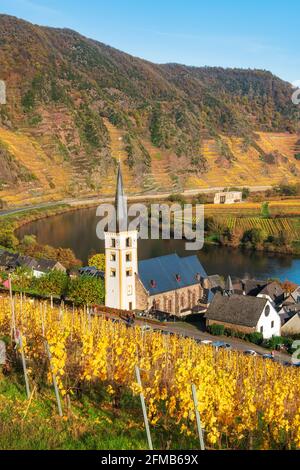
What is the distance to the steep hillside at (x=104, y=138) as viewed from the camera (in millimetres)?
118875

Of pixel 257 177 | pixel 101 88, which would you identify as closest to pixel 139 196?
pixel 257 177

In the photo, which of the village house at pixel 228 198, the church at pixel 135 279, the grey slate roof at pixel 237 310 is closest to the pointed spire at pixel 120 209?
the church at pixel 135 279

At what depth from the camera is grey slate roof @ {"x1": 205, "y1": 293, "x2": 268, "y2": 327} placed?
28.2 metres

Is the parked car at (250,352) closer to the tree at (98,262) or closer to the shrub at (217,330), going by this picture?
the shrub at (217,330)

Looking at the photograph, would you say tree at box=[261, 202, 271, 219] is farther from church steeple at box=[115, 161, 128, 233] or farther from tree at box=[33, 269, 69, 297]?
church steeple at box=[115, 161, 128, 233]

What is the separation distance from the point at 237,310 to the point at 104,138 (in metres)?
113

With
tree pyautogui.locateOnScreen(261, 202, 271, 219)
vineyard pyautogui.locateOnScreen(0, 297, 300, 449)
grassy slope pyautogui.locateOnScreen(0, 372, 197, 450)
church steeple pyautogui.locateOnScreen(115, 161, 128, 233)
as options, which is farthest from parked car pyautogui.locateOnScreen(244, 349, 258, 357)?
tree pyautogui.locateOnScreen(261, 202, 271, 219)

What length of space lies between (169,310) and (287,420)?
22.4 m

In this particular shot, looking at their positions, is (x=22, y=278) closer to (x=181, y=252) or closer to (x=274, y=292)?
(x=274, y=292)

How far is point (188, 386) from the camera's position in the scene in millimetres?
10820
